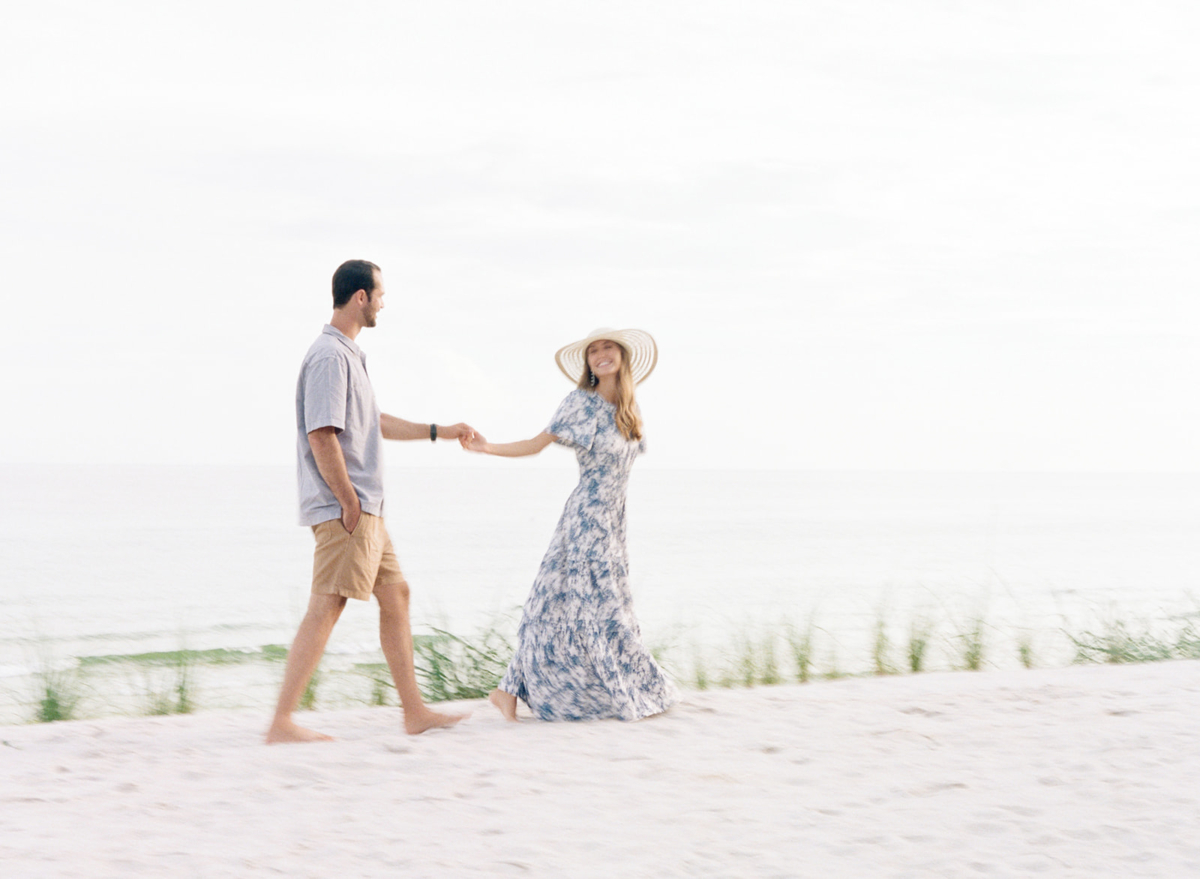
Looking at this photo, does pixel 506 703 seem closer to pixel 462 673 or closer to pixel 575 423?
pixel 462 673

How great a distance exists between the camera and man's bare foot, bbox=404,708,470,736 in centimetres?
453

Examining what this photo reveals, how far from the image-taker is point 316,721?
4887 mm

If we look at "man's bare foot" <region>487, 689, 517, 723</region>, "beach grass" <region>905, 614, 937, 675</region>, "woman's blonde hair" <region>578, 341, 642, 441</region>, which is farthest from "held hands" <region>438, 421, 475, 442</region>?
"beach grass" <region>905, 614, 937, 675</region>

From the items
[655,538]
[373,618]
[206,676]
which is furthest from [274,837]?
[655,538]

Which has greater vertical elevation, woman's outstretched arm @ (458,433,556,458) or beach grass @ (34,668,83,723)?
woman's outstretched arm @ (458,433,556,458)

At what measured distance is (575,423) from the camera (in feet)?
16.0

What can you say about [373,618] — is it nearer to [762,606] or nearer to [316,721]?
[762,606]

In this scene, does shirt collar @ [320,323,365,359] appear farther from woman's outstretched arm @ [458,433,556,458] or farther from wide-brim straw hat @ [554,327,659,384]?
wide-brim straw hat @ [554,327,659,384]

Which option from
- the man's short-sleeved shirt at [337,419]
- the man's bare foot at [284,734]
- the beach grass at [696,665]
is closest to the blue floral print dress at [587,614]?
the man's short-sleeved shirt at [337,419]

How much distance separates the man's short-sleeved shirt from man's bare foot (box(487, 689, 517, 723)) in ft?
3.77

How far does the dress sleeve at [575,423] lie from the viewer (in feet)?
15.9

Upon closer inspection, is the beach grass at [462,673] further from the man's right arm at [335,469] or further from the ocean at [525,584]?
the man's right arm at [335,469]

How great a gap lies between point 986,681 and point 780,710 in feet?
4.91

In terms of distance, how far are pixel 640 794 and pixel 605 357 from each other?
215cm
